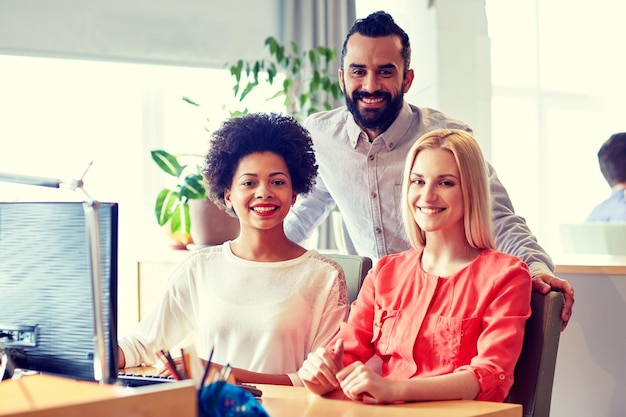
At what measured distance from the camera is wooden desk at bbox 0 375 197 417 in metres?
1.17

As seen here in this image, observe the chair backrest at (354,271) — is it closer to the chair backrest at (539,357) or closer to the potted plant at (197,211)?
the chair backrest at (539,357)

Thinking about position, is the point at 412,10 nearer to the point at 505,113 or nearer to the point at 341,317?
the point at 505,113

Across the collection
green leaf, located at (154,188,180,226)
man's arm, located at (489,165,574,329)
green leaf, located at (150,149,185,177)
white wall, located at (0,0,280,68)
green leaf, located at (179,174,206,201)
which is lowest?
man's arm, located at (489,165,574,329)

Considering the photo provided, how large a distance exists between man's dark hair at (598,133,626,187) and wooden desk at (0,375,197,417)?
11.9ft

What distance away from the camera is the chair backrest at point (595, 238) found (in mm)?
3652

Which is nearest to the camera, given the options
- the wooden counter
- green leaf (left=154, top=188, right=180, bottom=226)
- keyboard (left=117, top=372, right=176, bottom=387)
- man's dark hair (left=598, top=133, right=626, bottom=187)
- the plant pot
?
keyboard (left=117, top=372, right=176, bottom=387)

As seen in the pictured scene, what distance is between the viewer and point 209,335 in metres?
2.06

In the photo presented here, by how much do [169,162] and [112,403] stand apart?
120 inches

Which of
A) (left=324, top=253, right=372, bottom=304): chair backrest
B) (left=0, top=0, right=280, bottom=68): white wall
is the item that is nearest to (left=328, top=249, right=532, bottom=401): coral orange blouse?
(left=324, top=253, right=372, bottom=304): chair backrest

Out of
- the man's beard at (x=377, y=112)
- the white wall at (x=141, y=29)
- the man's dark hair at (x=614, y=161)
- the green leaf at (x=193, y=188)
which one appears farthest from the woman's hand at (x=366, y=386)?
the white wall at (x=141, y=29)

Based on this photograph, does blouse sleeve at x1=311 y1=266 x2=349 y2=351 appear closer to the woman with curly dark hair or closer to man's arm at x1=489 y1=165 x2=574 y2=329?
the woman with curly dark hair

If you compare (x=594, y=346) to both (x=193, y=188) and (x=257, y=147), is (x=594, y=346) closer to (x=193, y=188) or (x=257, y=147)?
(x=257, y=147)

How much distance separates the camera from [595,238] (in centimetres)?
373

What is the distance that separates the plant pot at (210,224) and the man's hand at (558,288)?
2.12 m
